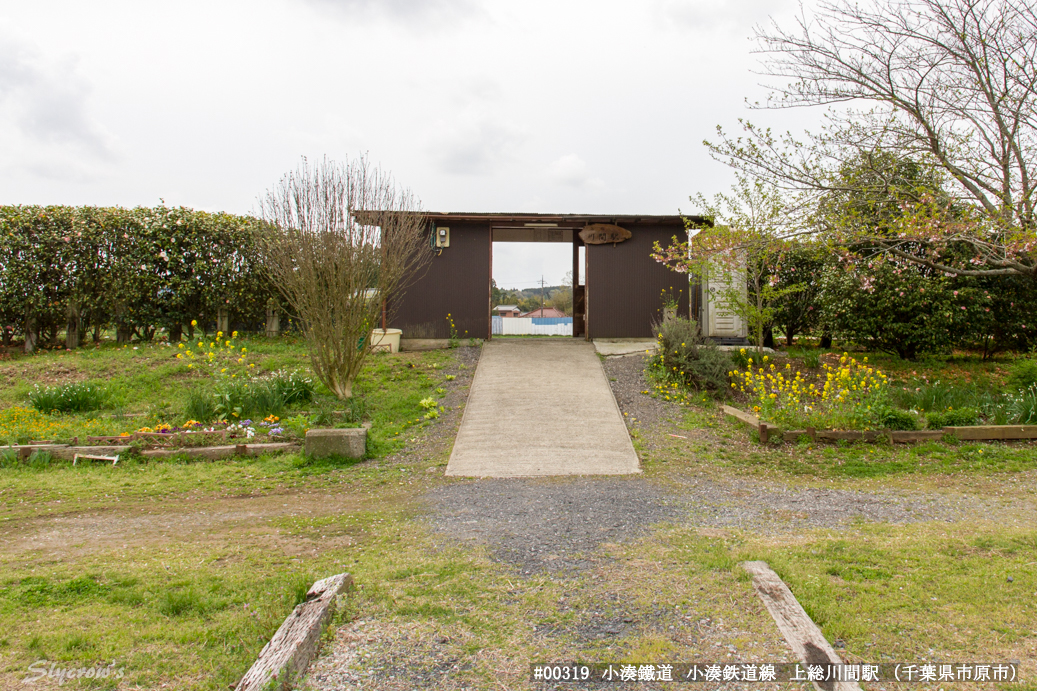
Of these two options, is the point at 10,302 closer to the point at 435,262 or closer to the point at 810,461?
the point at 435,262

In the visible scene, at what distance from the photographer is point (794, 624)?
2.71 metres

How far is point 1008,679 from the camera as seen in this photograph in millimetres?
2357

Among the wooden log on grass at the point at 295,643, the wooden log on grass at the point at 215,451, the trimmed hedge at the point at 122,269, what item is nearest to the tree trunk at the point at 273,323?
the trimmed hedge at the point at 122,269

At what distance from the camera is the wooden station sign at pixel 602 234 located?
1293cm

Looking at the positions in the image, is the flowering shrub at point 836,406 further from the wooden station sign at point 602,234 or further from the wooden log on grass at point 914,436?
the wooden station sign at point 602,234

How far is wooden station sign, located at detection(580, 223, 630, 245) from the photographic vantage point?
12.9 meters

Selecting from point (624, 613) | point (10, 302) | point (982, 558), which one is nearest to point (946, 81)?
point (982, 558)

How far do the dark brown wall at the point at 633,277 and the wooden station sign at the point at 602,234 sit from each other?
12cm

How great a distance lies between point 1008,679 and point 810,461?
13.2 feet

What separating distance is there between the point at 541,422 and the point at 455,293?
5861 mm

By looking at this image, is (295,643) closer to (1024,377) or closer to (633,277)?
(1024,377)

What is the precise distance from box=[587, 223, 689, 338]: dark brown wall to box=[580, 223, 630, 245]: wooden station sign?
12 centimetres

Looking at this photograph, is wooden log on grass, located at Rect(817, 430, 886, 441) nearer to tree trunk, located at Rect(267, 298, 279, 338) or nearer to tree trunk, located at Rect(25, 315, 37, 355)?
tree trunk, located at Rect(267, 298, 279, 338)

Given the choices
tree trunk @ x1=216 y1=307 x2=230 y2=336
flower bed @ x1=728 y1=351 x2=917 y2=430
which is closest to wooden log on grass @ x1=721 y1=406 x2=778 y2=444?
flower bed @ x1=728 y1=351 x2=917 y2=430
